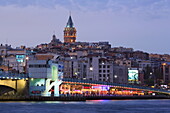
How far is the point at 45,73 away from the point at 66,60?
74782 millimetres

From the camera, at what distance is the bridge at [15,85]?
99562 mm

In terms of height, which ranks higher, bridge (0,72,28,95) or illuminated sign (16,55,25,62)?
illuminated sign (16,55,25,62)

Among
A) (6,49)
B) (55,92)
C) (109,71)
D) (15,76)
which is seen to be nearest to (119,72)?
(109,71)

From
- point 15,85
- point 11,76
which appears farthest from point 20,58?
point 11,76

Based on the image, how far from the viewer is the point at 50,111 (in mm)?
79000

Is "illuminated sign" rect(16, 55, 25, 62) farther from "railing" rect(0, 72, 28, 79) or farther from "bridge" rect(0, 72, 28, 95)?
"railing" rect(0, 72, 28, 79)

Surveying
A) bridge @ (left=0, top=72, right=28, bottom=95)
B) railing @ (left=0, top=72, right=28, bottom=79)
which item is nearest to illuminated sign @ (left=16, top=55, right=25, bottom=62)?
bridge @ (left=0, top=72, right=28, bottom=95)

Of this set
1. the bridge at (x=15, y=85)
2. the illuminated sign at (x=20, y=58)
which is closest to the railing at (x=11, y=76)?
the bridge at (x=15, y=85)

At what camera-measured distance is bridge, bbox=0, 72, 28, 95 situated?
99562 millimetres

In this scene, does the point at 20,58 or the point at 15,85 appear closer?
the point at 15,85

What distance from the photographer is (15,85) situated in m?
102

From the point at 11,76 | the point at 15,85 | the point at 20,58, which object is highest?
the point at 20,58

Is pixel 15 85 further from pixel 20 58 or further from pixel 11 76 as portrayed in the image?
pixel 20 58

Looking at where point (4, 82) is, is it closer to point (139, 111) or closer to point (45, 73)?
point (45, 73)
